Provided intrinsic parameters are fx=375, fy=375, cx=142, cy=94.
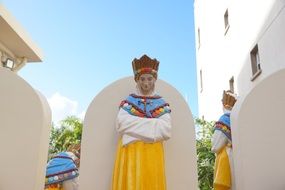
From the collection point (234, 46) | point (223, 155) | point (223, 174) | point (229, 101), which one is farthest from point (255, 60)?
point (223, 174)

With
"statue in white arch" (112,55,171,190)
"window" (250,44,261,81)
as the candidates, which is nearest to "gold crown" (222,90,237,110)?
"statue in white arch" (112,55,171,190)

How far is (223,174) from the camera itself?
16.4 feet

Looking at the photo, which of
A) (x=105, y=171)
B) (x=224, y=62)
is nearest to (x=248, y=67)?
(x=224, y=62)

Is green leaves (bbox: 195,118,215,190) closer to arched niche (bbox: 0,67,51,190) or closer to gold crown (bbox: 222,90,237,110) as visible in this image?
gold crown (bbox: 222,90,237,110)

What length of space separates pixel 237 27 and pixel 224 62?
1.91 metres

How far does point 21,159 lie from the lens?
446cm

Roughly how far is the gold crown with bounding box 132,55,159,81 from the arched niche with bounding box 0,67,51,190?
4.16 ft

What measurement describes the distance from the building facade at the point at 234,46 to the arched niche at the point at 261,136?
4.50ft

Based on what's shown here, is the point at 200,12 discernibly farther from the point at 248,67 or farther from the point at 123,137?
the point at 123,137

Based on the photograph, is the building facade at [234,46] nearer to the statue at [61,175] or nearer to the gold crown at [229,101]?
the gold crown at [229,101]

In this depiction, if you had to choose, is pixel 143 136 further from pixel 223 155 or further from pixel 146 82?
pixel 223 155

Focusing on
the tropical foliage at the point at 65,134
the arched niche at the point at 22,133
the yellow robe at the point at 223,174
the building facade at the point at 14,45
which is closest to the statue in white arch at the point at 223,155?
the yellow robe at the point at 223,174

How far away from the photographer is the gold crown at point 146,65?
4.54 metres

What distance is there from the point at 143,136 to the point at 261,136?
1.55 meters
